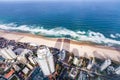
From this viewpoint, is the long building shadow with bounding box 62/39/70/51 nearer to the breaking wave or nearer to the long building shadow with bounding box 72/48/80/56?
the long building shadow with bounding box 72/48/80/56

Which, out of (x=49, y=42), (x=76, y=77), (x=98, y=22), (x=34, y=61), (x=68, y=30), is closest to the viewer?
(x=76, y=77)

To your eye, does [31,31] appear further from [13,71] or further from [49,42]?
[13,71]

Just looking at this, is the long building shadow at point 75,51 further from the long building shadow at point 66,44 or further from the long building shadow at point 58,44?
the long building shadow at point 58,44

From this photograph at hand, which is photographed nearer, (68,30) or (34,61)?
(34,61)

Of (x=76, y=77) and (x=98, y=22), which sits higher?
(x=98, y=22)

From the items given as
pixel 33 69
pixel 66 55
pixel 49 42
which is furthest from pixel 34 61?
pixel 49 42

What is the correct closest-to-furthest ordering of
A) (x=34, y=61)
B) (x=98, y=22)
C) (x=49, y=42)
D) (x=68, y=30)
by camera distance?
(x=34, y=61)
(x=49, y=42)
(x=68, y=30)
(x=98, y=22)

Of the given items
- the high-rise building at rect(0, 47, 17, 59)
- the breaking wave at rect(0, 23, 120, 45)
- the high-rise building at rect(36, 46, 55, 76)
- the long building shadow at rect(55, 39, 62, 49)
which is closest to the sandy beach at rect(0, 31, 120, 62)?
the long building shadow at rect(55, 39, 62, 49)
